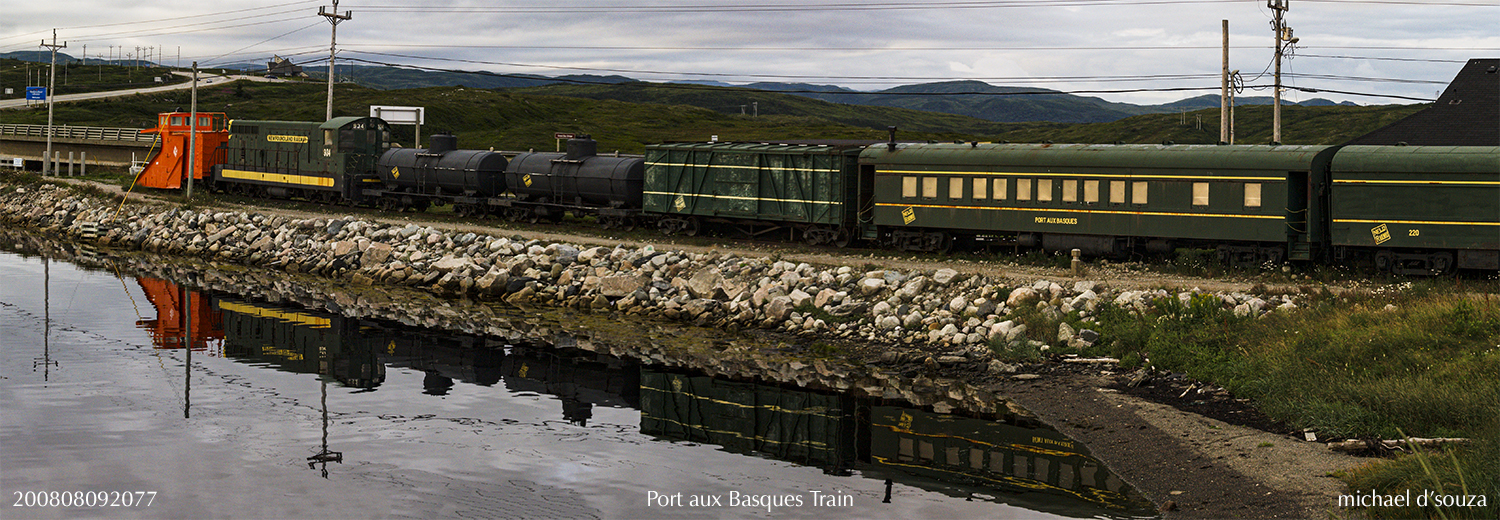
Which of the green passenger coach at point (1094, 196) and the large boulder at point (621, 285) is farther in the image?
the large boulder at point (621, 285)

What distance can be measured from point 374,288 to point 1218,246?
25.4 meters

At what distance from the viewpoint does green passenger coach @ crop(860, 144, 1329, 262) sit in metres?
29.4

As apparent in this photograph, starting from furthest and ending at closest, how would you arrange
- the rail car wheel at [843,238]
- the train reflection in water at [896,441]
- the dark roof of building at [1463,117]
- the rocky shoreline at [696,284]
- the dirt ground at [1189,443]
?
the dark roof of building at [1463,117] → the rail car wheel at [843,238] → the rocky shoreline at [696,284] → the train reflection in water at [896,441] → the dirt ground at [1189,443]

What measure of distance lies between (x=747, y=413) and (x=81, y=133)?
81887mm

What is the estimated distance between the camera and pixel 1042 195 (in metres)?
32.1

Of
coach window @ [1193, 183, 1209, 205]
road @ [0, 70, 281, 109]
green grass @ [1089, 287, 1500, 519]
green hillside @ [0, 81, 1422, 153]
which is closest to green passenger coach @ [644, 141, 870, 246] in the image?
coach window @ [1193, 183, 1209, 205]

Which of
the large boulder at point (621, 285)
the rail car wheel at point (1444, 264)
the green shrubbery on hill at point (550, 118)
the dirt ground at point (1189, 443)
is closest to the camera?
the dirt ground at point (1189, 443)

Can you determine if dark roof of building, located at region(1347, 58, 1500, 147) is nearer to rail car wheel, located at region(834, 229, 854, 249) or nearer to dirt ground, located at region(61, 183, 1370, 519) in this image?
rail car wheel, located at region(834, 229, 854, 249)

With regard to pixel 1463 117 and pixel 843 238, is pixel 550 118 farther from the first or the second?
pixel 843 238

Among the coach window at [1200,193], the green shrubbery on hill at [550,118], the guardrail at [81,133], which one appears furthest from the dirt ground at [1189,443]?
the green shrubbery on hill at [550,118]

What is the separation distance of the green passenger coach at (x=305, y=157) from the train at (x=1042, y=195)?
4484 mm

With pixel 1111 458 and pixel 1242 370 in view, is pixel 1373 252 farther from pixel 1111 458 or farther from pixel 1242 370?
pixel 1111 458

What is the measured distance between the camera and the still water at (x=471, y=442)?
16.4 metres

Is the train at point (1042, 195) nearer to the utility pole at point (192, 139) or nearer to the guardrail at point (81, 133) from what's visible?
the utility pole at point (192, 139)
